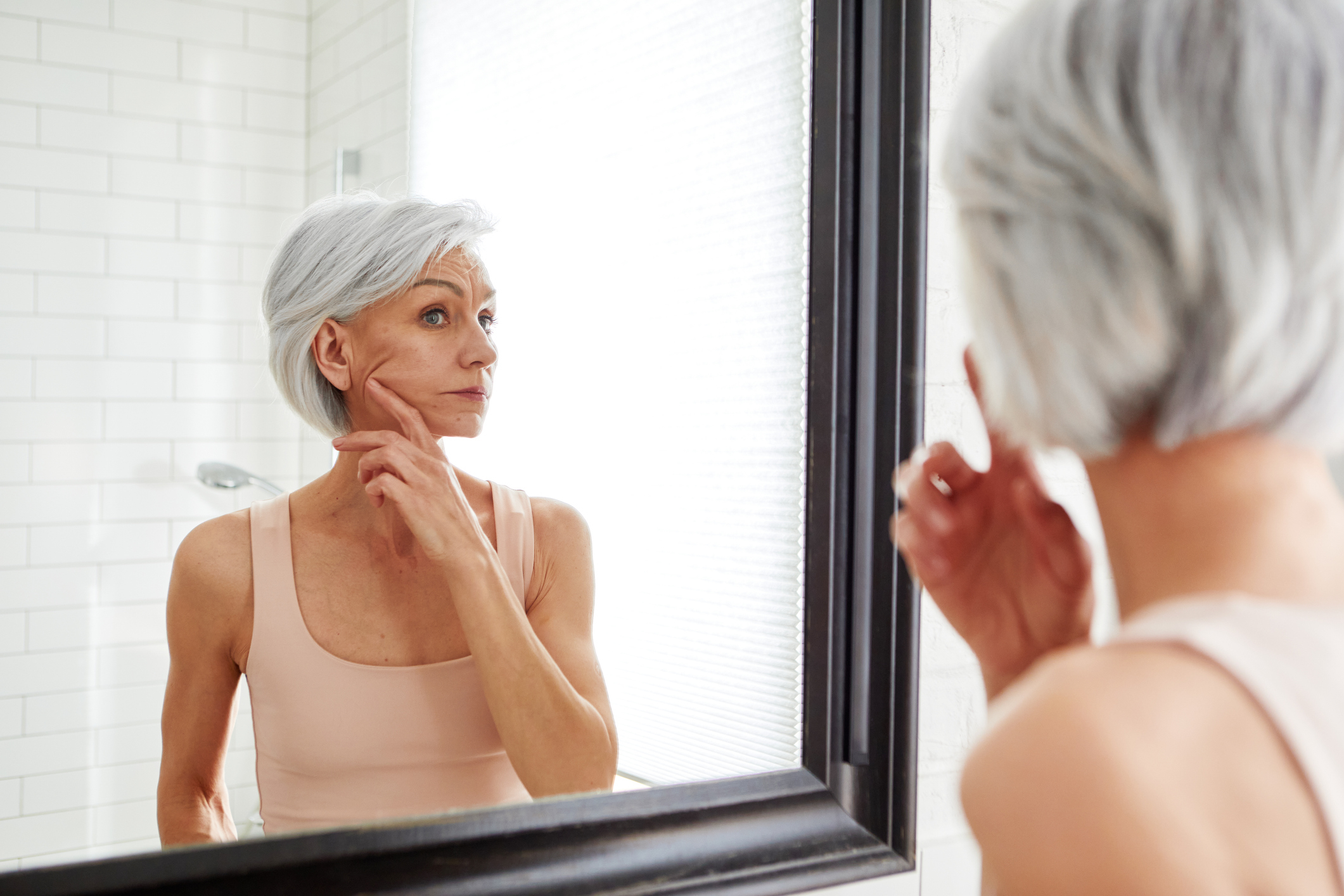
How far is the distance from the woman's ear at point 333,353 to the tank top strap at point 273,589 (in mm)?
92

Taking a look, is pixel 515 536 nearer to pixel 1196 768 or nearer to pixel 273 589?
pixel 273 589

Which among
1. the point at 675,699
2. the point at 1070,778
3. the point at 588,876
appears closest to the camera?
the point at 1070,778

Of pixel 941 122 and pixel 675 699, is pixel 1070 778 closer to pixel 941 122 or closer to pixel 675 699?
pixel 675 699

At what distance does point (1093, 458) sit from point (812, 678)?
511 mm

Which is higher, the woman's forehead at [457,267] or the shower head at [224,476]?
the woman's forehead at [457,267]

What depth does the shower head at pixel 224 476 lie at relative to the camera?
63 centimetres

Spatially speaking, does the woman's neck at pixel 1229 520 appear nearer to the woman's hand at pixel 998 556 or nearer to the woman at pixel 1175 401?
the woman at pixel 1175 401

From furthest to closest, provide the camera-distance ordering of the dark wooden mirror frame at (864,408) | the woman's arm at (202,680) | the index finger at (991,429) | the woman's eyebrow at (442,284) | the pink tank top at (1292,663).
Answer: the dark wooden mirror frame at (864,408), the woman's eyebrow at (442,284), the woman's arm at (202,680), the index finger at (991,429), the pink tank top at (1292,663)

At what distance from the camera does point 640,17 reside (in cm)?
85

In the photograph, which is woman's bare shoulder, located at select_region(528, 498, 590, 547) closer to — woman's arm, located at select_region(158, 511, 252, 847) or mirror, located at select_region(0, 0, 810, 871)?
mirror, located at select_region(0, 0, 810, 871)

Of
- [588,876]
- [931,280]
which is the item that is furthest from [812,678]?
[931,280]

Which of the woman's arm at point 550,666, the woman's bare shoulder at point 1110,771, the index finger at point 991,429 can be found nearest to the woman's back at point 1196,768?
the woman's bare shoulder at point 1110,771

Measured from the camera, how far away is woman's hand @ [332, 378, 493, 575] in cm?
72

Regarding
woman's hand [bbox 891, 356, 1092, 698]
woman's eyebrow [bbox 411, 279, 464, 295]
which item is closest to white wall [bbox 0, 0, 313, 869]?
woman's eyebrow [bbox 411, 279, 464, 295]
